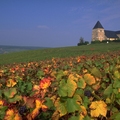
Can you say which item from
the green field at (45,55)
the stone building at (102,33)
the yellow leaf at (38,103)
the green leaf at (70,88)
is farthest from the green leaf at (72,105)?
the stone building at (102,33)

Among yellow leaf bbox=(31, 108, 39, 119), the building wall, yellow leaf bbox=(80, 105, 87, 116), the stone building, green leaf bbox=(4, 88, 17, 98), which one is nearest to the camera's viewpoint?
yellow leaf bbox=(31, 108, 39, 119)

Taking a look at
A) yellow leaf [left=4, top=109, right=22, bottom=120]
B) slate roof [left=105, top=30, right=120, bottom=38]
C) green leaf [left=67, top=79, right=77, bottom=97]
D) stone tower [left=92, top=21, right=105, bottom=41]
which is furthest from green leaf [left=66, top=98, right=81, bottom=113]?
stone tower [left=92, top=21, right=105, bottom=41]

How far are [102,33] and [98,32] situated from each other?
279 centimetres

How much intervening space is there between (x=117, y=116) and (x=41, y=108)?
41 cm

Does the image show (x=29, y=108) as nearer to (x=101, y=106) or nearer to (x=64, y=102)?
(x=64, y=102)

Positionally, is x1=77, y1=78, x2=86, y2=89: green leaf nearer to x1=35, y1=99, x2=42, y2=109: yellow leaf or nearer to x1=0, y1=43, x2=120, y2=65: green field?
x1=35, y1=99, x2=42, y2=109: yellow leaf

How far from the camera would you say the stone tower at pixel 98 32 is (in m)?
135

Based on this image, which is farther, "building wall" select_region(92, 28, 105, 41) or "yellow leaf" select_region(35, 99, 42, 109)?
"building wall" select_region(92, 28, 105, 41)

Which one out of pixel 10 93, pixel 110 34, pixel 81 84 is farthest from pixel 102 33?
pixel 10 93

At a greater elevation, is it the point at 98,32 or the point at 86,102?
the point at 98,32

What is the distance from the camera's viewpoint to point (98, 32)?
136 meters

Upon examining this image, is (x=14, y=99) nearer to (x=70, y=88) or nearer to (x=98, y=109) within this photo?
(x=70, y=88)

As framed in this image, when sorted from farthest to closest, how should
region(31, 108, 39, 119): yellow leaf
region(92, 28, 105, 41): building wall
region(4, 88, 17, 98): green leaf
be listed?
region(92, 28, 105, 41): building wall < region(4, 88, 17, 98): green leaf < region(31, 108, 39, 119): yellow leaf

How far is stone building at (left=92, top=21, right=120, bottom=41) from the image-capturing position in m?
134
